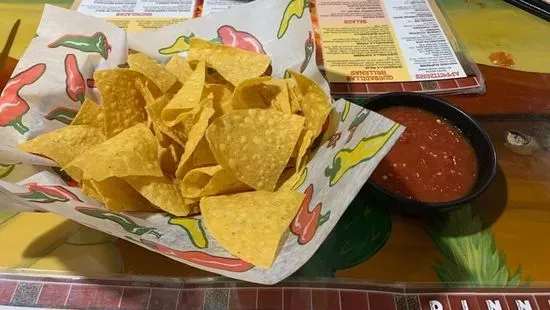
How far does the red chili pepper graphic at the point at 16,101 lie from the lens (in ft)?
3.51

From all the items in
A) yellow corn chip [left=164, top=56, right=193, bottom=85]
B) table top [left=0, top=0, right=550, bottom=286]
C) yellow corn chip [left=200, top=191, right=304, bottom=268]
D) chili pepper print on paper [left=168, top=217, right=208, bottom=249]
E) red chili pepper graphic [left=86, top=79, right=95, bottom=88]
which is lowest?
table top [left=0, top=0, right=550, bottom=286]

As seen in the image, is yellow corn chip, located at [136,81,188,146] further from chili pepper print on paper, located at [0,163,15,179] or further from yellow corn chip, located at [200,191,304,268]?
chili pepper print on paper, located at [0,163,15,179]

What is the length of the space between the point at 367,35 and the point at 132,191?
87 centimetres

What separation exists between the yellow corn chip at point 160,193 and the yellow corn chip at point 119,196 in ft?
0.08

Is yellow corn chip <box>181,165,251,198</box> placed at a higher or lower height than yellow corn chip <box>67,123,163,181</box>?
lower

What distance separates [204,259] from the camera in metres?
0.88

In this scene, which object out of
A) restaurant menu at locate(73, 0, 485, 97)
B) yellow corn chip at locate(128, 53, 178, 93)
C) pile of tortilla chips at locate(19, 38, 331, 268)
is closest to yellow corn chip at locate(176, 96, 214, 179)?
pile of tortilla chips at locate(19, 38, 331, 268)

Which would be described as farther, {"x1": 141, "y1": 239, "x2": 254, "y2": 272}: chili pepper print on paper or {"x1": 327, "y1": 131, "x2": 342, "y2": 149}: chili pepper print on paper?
{"x1": 327, "y1": 131, "x2": 342, "y2": 149}: chili pepper print on paper

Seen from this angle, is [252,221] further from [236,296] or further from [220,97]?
[220,97]

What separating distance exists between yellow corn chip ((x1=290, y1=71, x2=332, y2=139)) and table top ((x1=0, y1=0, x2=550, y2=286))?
7.4 inches

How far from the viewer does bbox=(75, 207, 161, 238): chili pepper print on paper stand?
2.94 ft

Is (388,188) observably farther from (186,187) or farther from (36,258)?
(36,258)

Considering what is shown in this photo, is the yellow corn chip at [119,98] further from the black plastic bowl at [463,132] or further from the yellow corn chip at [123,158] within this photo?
the black plastic bowl at [463,132]

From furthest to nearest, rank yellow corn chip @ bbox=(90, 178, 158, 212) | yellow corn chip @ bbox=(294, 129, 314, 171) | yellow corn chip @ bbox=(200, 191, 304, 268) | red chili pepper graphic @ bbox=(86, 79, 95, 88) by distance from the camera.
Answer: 1. red chili pepper graphic @ bbox=(86, 79, 95, 88)
2. yellow corn chip @ bbox=(294, 129, 314, 171)
3. yellow corn chip @ bbox=(90, 178, 158, 212)
4. yellow corn chip @ bbox=(200, 191, 304, 268)
